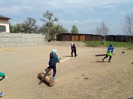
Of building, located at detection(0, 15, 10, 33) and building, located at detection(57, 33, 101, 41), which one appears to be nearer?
building, located at detection(0, 15, 10, 33)

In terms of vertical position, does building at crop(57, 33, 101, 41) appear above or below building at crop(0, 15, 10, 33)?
below

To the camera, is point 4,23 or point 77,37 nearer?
point 4,23

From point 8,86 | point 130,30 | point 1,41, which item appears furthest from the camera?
point 130,30

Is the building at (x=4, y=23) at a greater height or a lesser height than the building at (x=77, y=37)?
greater

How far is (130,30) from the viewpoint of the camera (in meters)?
61.2

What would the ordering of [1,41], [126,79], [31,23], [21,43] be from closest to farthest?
[126,79], [1,41], [21,43], [31,23]

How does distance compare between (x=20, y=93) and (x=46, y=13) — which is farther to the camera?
(x=46, y=13)

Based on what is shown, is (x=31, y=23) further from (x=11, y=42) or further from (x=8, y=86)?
(x=8, y=86)

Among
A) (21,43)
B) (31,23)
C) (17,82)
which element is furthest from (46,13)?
(17,82)

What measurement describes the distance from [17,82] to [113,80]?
17.2 ft

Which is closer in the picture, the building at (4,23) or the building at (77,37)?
the building at (4,23)

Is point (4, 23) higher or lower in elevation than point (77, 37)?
higher

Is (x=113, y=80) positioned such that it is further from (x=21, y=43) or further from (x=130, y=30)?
(x=130, y=30)

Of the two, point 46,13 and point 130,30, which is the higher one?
point 46,13
